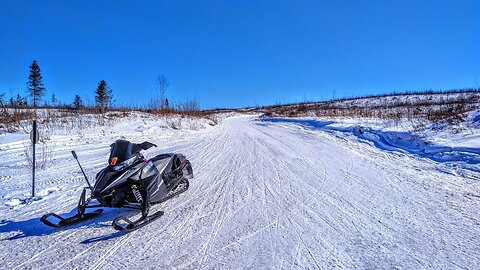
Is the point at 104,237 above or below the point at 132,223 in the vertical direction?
below

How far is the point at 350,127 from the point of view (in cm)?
1391

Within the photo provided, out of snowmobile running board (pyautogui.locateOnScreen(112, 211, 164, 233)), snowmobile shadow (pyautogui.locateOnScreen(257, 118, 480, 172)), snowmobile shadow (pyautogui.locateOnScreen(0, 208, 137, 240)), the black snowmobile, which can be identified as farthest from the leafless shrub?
snowmobile shadow (pyautogui.locateOnScreen(0, 208, 137, 240))

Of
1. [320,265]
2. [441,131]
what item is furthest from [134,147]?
[441,131]

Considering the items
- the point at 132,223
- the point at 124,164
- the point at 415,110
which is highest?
the point at 415,110

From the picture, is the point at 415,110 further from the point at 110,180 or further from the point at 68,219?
the point at 68,219

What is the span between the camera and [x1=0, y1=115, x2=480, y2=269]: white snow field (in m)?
3.02

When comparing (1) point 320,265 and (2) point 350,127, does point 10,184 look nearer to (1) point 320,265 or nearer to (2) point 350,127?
(1) point 320,265

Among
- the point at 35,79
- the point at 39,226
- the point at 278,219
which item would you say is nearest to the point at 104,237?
the point at 39,226

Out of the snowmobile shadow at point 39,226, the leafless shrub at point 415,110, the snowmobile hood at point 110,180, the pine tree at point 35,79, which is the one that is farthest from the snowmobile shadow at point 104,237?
the pine tree at point 35,79

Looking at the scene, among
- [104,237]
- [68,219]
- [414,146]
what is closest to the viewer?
[104,237]

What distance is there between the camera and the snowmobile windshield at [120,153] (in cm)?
404

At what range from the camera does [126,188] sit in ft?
13.5

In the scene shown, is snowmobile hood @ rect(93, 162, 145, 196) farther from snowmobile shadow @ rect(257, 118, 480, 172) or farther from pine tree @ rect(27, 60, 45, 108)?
pine tree @ rect(27, 60, 45, 108)

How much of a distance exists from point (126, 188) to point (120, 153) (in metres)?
0.46
